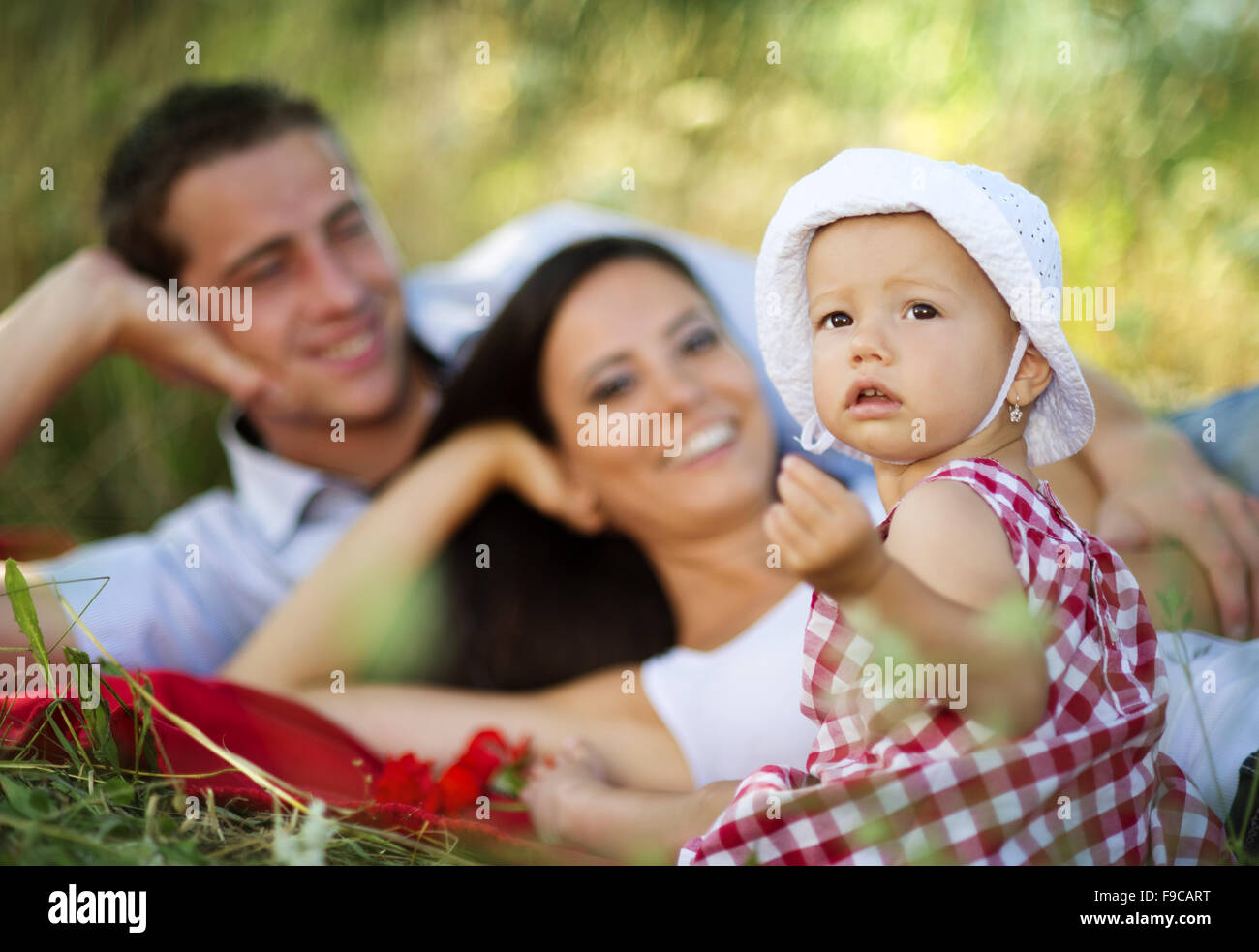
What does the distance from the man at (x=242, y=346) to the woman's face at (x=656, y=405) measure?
26 centimetres

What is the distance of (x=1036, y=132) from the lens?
2621 mm

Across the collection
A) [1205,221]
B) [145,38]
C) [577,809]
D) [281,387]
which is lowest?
[577,809]

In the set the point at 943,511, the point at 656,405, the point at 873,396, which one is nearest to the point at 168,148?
the point at 656,405

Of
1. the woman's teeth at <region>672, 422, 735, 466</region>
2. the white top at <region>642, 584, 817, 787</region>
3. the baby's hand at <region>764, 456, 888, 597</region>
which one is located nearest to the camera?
the baby's hand at <region>764, 456, 888, 597</region>

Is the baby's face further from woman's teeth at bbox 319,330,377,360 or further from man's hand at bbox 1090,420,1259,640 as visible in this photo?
woman's teeth at bbox 319,330,377,360

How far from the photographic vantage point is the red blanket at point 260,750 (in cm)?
117

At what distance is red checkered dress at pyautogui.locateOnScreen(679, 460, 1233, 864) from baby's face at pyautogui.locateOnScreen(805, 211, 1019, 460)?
5cm

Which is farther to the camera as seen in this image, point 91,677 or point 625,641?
point 625,641

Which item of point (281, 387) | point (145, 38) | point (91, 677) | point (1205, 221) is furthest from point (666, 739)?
point (145, 38)

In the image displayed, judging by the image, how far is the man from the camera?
6.22 feet

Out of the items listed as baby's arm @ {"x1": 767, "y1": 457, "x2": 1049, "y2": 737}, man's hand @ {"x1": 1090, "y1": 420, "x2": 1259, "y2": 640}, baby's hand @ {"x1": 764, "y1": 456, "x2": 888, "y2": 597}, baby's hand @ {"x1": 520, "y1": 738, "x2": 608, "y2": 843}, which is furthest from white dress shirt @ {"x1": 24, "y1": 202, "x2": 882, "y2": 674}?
baby's hand @ {"x1": 764, "y1": 456, "x2": 888, "y2": 597}

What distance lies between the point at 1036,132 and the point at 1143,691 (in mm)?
2011

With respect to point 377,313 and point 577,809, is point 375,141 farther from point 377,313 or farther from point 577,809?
point 577,809

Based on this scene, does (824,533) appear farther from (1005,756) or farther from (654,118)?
(654,118)
